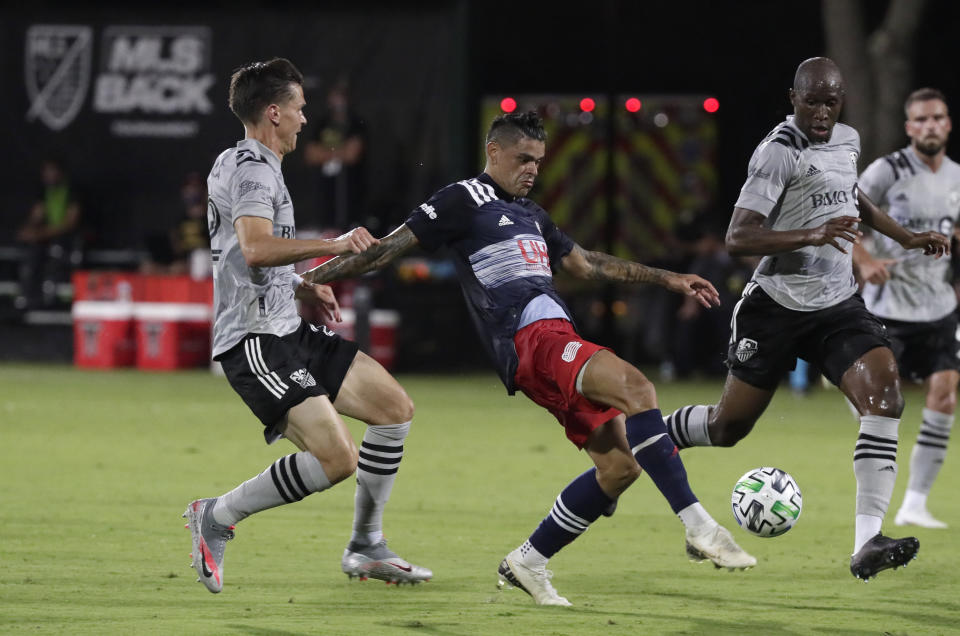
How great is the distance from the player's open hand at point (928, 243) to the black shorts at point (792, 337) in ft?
1.82

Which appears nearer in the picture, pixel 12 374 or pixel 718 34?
pixel 12 374

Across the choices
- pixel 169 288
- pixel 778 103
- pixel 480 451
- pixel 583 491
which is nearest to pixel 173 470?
pixel 480 451

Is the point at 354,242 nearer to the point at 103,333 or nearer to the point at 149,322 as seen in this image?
the point at 149,322

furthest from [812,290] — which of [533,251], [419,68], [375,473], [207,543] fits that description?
[419,68]

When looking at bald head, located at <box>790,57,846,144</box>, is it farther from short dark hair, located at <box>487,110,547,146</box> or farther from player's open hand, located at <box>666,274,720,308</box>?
short dark hair, located at <box>487,110,547,146</box>

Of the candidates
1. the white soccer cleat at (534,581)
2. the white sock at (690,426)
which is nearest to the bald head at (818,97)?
the white sock at (690,426)

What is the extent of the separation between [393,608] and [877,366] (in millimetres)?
2348

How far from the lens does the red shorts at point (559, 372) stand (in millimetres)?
6754

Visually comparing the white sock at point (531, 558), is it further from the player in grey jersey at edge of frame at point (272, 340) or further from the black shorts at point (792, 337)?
the black shorts at point (792, 337)

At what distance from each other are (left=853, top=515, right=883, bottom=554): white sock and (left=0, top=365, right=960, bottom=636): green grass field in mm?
276

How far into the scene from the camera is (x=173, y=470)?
37.2ft

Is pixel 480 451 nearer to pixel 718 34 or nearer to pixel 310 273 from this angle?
pixel 310 273

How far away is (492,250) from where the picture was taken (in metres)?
7.20

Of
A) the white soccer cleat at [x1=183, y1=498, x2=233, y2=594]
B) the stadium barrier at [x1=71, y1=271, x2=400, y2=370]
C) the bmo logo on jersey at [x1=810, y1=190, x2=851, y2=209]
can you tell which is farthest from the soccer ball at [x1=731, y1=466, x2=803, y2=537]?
the stadium barrier at [x1=71, y1=271, x2=400, y2=370]
